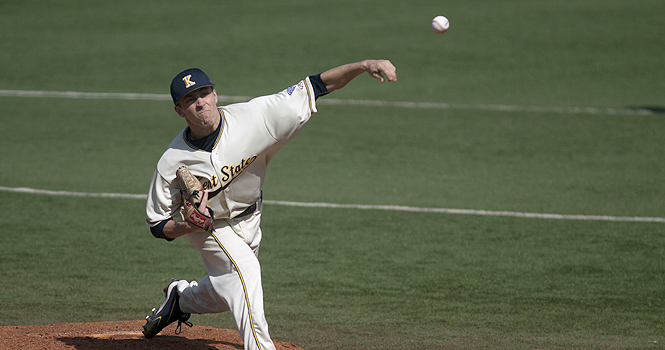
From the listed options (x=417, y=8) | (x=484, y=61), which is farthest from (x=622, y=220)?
(x=417, y=8)

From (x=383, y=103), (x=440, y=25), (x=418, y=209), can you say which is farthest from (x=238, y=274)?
(x=383, y=103)

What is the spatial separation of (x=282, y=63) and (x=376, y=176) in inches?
268

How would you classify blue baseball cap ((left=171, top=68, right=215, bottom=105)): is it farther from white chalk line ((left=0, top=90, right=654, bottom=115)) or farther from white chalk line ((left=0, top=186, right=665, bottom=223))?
white chalk line ((left=0, top=90, right=654, bottom=115))

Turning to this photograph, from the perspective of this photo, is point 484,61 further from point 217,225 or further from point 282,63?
point 217,225

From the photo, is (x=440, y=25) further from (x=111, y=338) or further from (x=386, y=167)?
(x=386, y=167)

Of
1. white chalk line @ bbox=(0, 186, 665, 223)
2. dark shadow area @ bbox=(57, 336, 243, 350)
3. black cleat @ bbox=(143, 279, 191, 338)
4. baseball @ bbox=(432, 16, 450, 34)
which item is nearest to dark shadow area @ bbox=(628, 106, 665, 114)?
white chalk line @ bbox=(0, 186, 665, 223)

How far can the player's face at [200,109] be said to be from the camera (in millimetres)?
3781

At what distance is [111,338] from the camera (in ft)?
15.0

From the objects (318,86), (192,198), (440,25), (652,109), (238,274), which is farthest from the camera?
(652,109)

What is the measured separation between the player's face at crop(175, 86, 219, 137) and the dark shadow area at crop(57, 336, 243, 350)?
1332mm

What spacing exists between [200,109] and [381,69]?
3.15ft

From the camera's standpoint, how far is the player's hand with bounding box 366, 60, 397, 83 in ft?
12.2

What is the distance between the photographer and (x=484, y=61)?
607 inches

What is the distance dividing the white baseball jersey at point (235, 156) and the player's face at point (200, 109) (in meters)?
0.11
